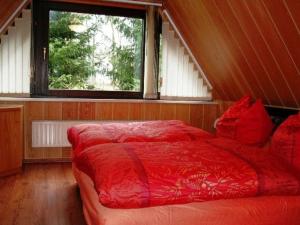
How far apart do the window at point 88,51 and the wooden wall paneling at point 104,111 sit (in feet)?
0.77

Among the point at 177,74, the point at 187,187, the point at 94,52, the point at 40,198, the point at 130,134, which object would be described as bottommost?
the point at 40,198

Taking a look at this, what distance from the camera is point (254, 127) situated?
2.85m

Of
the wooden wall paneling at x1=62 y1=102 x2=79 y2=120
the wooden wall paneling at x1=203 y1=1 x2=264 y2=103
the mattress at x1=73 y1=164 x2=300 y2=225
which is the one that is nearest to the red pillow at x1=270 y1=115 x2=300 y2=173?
the mattress at x1=73 y1=164 x2=300 y2=225

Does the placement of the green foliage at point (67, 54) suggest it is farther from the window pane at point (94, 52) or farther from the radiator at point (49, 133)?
the radiator at point (49, 133)

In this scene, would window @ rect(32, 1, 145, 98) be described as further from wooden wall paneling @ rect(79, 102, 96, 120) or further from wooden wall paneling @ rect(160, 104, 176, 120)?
wooden wall paneling @ rect(160, 104, 176, 120)

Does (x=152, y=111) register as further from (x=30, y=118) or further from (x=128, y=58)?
(x=30, y=118)

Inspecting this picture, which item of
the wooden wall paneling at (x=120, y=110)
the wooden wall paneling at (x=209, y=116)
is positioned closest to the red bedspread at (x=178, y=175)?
the wooden wall paneling at (x=120, y=110)

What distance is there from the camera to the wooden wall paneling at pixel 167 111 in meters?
4.32

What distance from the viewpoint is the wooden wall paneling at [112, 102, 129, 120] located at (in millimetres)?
4152

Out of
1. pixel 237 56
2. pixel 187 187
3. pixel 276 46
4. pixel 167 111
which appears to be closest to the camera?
pixel 187 187

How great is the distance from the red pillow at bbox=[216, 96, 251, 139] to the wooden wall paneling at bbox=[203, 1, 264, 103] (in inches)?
11.2

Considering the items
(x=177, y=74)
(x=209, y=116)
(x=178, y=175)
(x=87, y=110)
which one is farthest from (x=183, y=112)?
(x=178, y=175)

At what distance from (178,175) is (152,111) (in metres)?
2.68

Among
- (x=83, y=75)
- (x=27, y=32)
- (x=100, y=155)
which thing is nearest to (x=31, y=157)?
(x=83, y=75)
